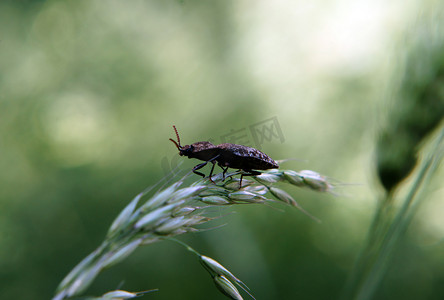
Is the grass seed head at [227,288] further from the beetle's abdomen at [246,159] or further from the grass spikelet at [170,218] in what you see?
the beetle's abdomen at [246,159]

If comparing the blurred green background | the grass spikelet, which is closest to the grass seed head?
the grass spikelet

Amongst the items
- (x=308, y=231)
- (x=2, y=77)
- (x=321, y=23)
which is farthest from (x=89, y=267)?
(x=321, y=23)

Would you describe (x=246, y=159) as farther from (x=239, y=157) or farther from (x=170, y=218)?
(x=170, y=218)

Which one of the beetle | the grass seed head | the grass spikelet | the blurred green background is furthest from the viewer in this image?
the blurred green background

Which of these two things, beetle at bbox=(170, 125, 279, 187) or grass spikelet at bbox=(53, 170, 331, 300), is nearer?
grass spikelet at bbox=(53, 170, 331, 300)

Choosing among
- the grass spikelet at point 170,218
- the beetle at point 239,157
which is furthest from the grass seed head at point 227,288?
the beetle at point 239,157

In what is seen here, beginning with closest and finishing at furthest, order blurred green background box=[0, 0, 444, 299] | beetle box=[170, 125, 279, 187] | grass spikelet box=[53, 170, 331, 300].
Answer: grass spikelet box=[53, 170, 331, 300] < beetle box=[170, 125, 279, 187] < blurred green background box=[0, 0, 444, 299]

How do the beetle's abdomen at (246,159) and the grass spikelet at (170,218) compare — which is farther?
the beetle's abdomen at (246,159)

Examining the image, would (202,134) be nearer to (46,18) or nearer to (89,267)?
(46,18)

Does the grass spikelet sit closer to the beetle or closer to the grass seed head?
the grass seed head
